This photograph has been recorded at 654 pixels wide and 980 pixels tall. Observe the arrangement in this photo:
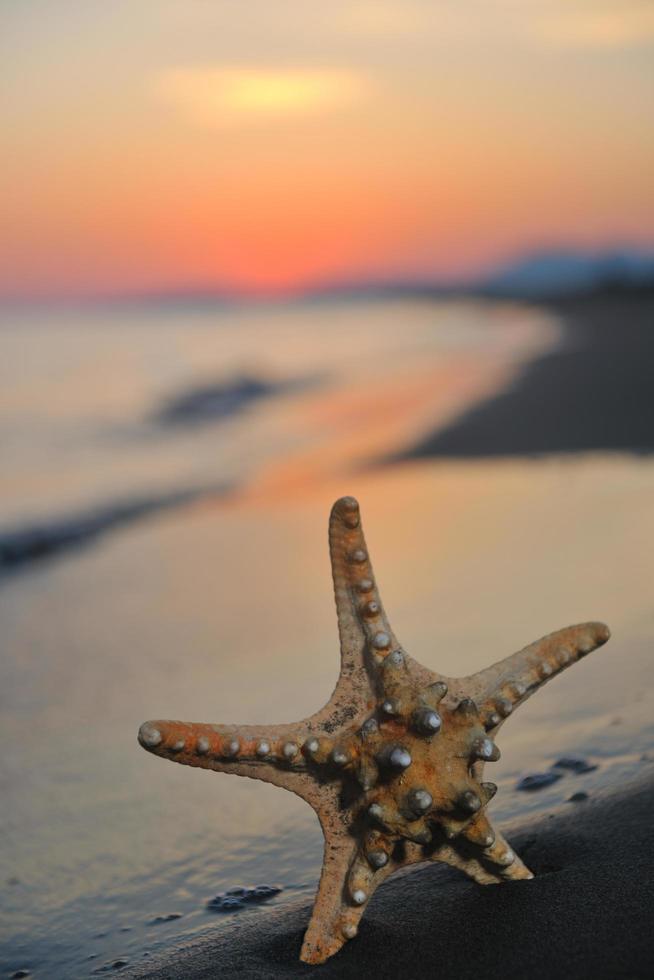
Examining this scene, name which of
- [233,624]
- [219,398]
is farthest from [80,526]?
[219,398]

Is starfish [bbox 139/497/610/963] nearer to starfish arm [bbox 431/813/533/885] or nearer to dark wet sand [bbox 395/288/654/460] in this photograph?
starfish arm [bbox 431/813/533/885]

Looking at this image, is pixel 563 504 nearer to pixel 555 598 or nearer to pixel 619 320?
pixel 555 598

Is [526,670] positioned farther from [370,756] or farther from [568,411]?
[568,411]

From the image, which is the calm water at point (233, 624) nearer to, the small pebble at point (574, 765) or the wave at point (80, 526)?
the small pebble at point (574, 765)

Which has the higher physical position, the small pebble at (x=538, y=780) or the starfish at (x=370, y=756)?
the starfish at (x=370, y=756)

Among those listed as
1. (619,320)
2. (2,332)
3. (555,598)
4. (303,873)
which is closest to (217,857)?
(303,873)

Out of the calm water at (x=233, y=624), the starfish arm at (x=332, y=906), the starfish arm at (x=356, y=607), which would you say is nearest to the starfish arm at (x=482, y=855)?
the starfish arm at (x=332, y=906)

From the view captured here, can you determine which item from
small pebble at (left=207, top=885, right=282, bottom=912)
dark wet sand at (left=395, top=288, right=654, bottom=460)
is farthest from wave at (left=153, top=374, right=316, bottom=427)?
small pebble at (left=207, top=885, right=282, bottom=912)
